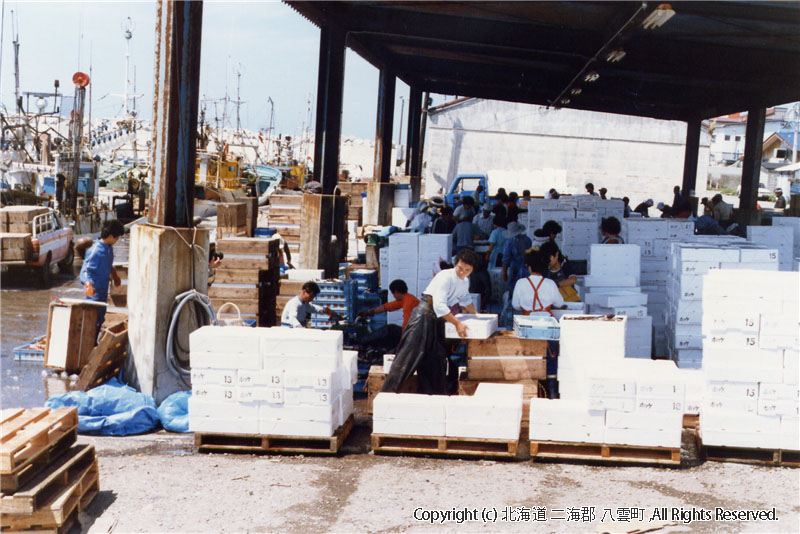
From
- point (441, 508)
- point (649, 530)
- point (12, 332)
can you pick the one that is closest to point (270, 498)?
point (441, 508)

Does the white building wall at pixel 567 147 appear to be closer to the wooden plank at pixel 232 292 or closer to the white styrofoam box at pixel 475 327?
the wooden plank at pixel 232 292

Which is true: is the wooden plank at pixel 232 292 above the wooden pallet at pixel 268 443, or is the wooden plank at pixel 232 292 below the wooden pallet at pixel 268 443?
above

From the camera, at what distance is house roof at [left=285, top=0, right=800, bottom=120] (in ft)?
45.1

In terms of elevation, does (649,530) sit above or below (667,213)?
below

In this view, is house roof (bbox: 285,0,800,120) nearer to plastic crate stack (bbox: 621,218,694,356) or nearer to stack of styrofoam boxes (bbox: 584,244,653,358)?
plastic crate stack (bbox: 621,218,694,356)

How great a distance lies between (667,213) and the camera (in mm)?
22109

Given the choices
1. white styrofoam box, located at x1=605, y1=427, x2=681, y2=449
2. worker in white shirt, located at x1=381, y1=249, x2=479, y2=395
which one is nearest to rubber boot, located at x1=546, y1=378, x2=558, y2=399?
worker in white shirt, located at x1=381, y1=249, x2=479, y2=395

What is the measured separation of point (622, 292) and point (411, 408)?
447cm

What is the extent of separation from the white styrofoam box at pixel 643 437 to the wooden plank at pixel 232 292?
631 centimetres

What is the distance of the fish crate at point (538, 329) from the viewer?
8875mm

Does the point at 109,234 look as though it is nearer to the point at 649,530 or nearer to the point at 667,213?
the point at 649,530

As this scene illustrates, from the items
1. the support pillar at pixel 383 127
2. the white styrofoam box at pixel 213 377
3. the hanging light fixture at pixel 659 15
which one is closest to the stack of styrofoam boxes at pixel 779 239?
the hanging light fixture at pixel 659 15

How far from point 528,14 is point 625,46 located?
4.02 m

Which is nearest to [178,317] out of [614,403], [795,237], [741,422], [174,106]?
[174,106]
